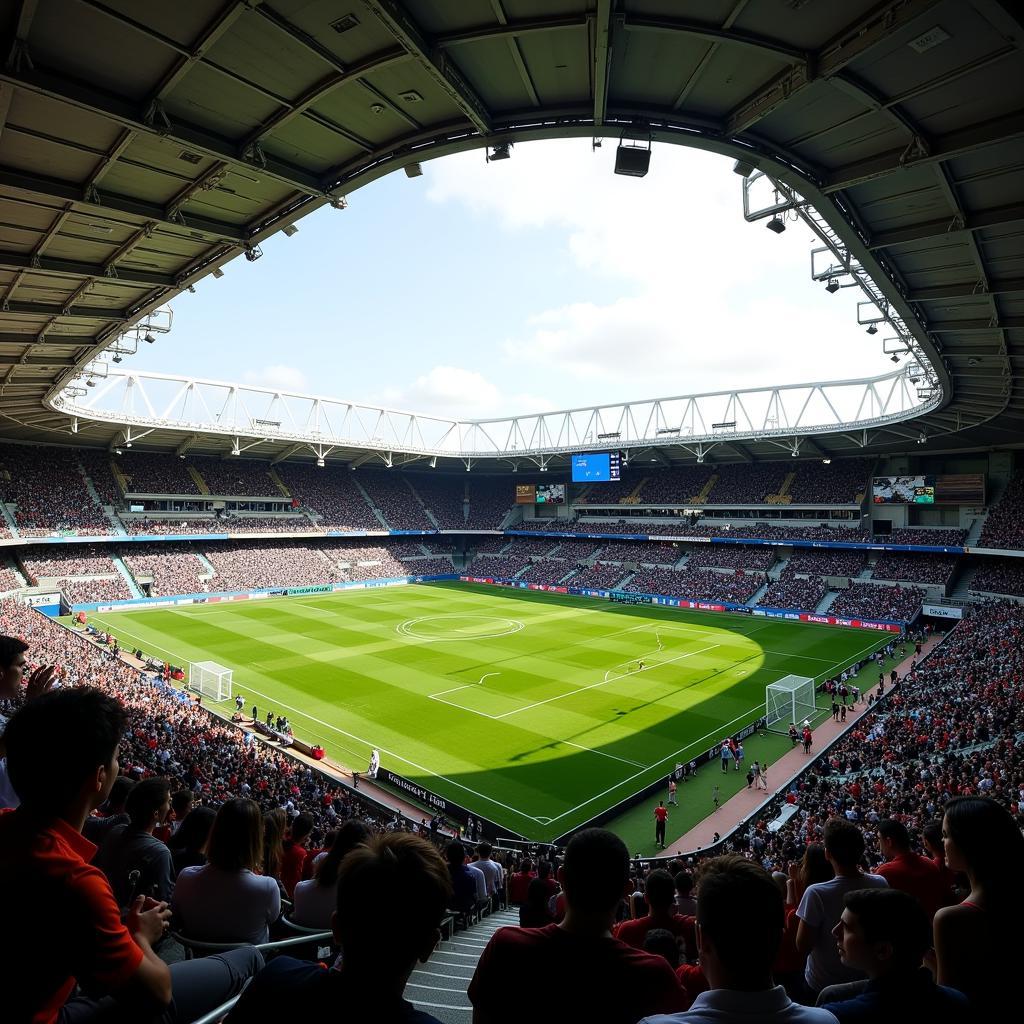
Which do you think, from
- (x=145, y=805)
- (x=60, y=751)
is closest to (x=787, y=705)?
A: (x=145, y=805)

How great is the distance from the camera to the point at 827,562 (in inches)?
2156

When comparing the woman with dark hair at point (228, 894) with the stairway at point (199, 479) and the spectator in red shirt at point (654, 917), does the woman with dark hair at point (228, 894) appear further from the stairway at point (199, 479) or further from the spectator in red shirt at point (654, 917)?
the stairway at point (199, 479)

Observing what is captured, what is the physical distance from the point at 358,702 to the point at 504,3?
2708cm

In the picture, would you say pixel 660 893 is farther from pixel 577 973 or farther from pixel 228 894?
pixel 228 894

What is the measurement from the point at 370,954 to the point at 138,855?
10.6ft

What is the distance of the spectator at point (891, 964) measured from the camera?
8.33 ft

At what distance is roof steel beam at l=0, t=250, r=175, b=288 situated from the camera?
48.6ft

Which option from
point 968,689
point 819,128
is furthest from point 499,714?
point 819,128

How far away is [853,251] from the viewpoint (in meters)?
15.0

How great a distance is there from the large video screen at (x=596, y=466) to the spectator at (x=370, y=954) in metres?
62.6

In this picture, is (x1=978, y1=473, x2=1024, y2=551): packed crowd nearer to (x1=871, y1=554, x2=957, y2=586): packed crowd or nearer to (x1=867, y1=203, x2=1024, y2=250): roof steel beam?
(x1=871, y1=554, x2=957, y2=586): packed crowd

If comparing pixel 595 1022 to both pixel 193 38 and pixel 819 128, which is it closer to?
pixel 193 38

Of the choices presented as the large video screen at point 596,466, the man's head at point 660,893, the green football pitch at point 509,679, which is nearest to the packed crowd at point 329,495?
the green football pitch at point 509,679

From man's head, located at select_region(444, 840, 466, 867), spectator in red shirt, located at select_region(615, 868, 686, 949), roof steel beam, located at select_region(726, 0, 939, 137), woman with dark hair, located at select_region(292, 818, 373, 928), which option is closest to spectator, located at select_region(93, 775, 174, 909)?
woman with dark hair, located at select_region(292, 818, 373, 928)
